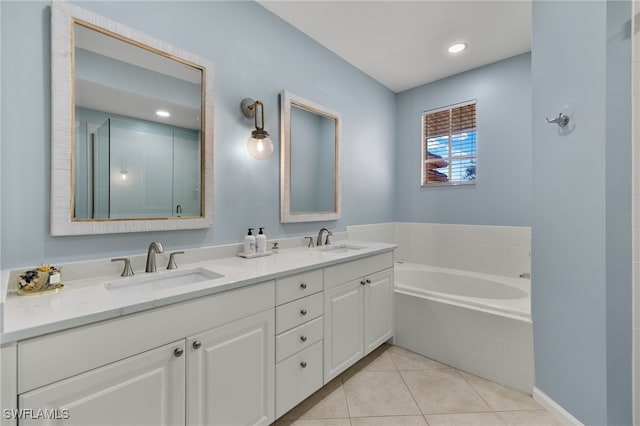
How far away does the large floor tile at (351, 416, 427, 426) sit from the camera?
5.14ft

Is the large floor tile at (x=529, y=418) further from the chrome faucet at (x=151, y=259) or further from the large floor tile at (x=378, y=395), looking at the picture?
the chrome faucet at (x=151, y=259)

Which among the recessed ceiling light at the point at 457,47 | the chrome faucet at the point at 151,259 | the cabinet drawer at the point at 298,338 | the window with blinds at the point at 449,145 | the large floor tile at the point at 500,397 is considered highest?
the recessed ceiling light at the point at 457,47

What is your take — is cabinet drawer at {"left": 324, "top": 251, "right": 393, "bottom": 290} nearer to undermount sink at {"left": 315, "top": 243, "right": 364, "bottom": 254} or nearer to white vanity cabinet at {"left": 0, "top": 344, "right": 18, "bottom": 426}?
undermount sink at {"left": 315, "top": 243, "right": 364, "bottom": 254}

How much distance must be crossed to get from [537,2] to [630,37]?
0.71 metres

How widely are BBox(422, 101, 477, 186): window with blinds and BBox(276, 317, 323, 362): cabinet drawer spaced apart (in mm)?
2292

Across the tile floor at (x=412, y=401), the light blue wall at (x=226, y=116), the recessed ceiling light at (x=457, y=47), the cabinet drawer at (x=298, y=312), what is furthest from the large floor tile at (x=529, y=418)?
the recessed ceiling light at (x=457, y=47)

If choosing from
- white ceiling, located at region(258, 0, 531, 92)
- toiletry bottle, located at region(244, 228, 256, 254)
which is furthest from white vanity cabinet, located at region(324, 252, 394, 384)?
white ceiling, located at region(258, 0, 531, 92)

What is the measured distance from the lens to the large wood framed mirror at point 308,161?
216 cm

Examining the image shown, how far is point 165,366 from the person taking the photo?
1038 mm

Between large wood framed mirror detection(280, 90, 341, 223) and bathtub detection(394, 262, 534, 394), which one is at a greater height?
large wood framed mirror detection(280, 90, 341, 223)

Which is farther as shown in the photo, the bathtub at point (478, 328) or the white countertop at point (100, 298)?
the bathtub at point (478, 328)

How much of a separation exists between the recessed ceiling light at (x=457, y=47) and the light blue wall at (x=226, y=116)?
836 mm

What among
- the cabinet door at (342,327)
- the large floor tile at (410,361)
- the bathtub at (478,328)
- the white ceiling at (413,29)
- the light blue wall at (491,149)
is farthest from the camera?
the light blue wall at (491,149)

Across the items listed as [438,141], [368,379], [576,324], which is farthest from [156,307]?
[438,141]
